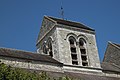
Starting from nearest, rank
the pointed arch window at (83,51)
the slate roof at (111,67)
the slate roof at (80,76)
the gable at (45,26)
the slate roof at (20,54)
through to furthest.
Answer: the slate roof at (20,54) → the slate roof at (80,76) → the pointed arch window at (83,51) → the slate roof at (111,67) → the gable at (45,26)

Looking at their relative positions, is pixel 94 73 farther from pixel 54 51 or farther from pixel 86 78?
pixel 54 51

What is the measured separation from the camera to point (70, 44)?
23.8m

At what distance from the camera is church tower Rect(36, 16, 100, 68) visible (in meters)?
22.9

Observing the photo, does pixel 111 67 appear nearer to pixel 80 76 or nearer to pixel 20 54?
pixel 80 76

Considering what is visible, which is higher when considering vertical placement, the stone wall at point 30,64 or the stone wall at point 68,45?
the stone wall at point 68,45

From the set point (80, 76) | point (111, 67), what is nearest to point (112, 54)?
point (111, 67)

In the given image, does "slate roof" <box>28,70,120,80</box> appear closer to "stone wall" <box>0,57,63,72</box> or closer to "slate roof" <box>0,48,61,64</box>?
"stone wall" <box>0,57,63,72</box>

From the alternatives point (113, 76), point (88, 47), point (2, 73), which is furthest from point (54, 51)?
point (2, 73)

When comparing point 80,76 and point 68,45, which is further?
point 68,45

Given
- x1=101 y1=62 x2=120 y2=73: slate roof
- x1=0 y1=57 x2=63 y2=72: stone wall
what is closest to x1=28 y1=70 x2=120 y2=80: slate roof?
x1=0 y1=57 x2=63 y2=72: stone wall

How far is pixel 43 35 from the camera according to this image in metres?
25.9

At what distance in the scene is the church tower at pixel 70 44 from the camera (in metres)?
22.9

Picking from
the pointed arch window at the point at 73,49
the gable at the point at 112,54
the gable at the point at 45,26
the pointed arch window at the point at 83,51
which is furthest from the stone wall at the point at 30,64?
the gable at the point at 112,54

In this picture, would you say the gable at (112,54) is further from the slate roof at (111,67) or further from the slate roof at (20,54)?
the slate roof at (20,54)
